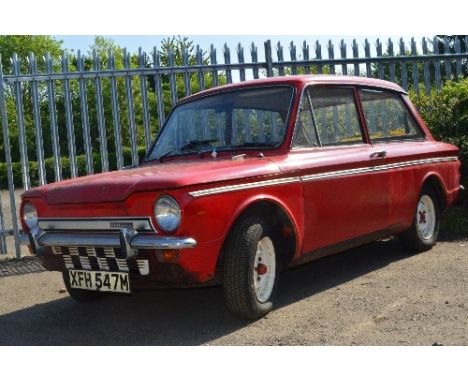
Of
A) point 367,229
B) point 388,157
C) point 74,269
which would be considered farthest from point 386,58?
point 74,269

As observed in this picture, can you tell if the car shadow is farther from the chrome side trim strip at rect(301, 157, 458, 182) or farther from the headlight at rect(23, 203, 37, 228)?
the chrome side trim strip at rect(301, 157, 458, 182)

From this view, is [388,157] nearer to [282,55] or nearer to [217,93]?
[217,93]

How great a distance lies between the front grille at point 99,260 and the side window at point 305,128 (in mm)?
1637

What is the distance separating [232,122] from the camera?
4723 millimetres

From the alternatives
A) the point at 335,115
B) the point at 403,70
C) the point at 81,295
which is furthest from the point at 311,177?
the point at 403,70

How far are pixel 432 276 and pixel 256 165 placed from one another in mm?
→ 2131

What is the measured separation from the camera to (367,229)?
5.05 m

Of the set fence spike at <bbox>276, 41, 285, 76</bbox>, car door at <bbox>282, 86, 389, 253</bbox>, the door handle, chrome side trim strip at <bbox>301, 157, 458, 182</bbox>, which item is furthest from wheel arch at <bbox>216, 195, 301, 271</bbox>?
fence spike at <bbox>276, 41, 285, 76</bbox>

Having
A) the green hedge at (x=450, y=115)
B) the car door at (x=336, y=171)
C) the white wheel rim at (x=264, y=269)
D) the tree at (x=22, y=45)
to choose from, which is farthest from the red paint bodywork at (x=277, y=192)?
the tree at (x=22, y=45)

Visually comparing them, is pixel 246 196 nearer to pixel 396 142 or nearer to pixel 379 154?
pixel 379 154

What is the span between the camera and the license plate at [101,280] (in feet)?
12.2

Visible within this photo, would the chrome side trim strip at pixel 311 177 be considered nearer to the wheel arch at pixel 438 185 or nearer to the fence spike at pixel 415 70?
the wheel arch at pixel 438 185

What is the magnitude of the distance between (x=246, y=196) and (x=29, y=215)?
1.71 meters

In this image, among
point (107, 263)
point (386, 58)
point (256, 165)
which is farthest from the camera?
point (386, 58)
